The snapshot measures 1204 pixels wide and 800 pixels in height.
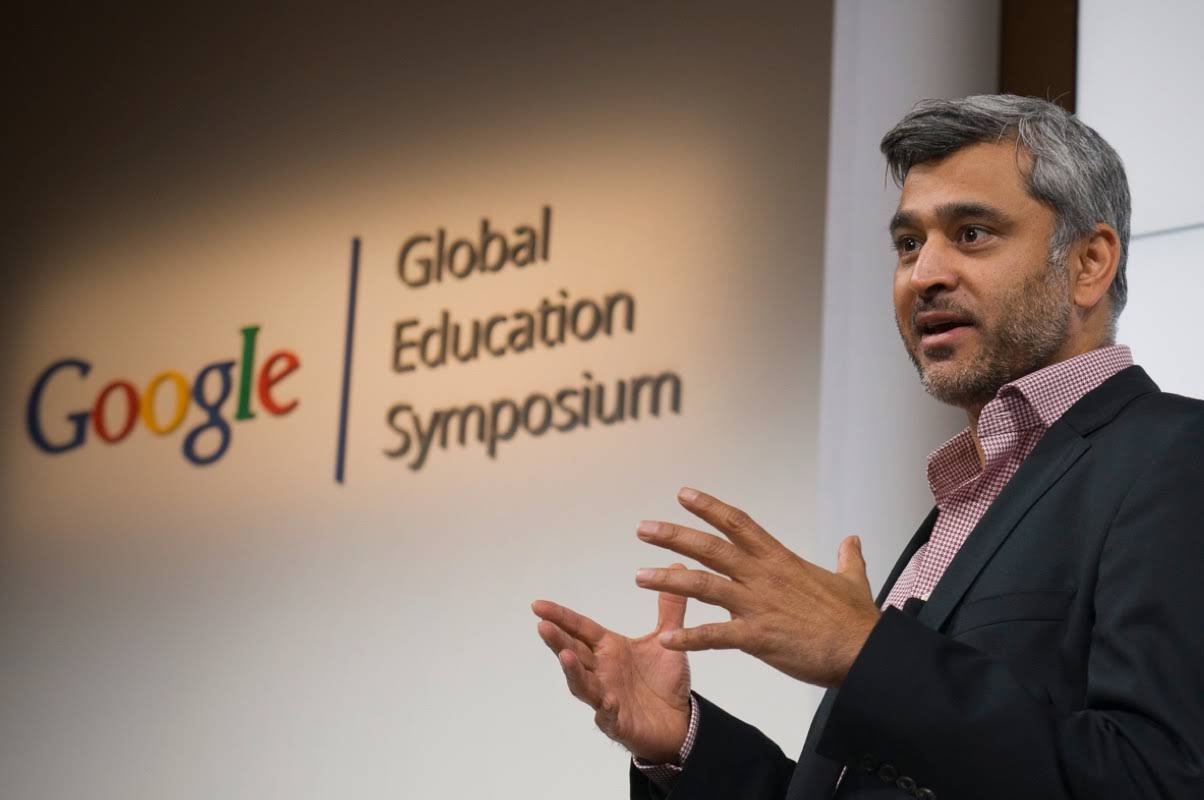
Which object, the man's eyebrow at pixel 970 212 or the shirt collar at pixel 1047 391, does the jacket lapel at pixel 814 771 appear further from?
the man's eyebrow at pixel 970 212

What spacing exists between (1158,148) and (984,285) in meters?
1.20

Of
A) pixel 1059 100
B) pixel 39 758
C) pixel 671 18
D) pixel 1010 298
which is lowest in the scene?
pixel 39 758

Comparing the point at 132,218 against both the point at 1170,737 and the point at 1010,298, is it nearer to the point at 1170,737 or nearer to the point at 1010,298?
the point at 1010,298

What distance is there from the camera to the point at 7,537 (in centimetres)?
512

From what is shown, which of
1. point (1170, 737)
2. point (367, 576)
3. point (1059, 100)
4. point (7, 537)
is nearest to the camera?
point (1170, 737)

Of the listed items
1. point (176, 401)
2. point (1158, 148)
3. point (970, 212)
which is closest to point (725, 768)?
point (970, 212)

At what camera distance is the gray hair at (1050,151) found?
1648 mm

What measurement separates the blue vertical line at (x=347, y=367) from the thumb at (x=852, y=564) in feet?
10.4

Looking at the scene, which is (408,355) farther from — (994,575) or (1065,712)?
(1065,712)

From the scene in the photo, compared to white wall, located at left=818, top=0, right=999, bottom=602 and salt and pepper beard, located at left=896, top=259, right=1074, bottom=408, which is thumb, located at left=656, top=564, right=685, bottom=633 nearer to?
salt and pepper beard, located at left=896, top=259, right=1074, bottom=408

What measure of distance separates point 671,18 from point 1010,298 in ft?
9.30

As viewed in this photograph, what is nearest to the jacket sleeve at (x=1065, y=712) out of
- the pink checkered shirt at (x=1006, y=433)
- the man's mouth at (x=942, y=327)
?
the pink checkered shirt at (x=1006, y=433)

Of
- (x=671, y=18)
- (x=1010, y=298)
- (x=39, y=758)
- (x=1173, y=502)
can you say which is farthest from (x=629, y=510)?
(x=1173, y=502)

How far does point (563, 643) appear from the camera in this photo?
167 cm
